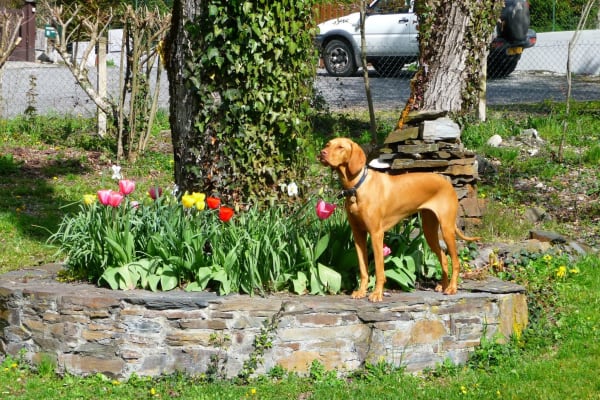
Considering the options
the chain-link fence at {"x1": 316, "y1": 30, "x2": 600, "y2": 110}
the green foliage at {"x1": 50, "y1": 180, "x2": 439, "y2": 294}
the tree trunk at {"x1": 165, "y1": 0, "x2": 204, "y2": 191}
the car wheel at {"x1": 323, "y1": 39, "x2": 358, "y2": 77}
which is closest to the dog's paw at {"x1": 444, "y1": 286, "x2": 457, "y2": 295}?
the green foliage at {"x1": 50, "y1": 180, "x2": 439, "y2": 294}

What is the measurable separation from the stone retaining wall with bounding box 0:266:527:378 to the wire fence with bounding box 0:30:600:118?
6.83 meters

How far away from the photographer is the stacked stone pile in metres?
7.75

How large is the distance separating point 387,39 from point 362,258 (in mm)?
13718

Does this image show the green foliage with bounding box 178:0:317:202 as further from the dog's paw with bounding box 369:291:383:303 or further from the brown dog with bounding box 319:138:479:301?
the dog's paw with bounding box 369:291:383:303

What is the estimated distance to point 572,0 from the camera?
2350 cm

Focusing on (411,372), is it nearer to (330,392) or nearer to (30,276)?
(330,392)

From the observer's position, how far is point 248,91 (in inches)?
244

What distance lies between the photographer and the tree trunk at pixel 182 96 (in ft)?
20.7

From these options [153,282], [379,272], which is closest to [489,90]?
[379,272]

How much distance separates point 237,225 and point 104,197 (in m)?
0.95

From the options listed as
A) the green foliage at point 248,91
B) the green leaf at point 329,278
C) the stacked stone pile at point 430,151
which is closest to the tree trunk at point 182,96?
the green foliage at point 248,91

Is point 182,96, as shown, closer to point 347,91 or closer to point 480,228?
point 480,228

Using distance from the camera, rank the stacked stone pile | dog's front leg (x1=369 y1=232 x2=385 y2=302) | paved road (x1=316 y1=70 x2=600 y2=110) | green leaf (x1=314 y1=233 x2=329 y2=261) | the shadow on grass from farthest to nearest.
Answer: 1. paved road (x1=316 y1=70 x2=600 y2=110)
2. the stacked stone pile
3. the shadow on grass
4. green leaf (x1=314 y1=233 x2=329 y2=261)
5. dog's front leg (x1=369 y1=232 x2=385 y2=302)

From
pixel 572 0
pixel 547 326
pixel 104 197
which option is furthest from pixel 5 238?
pixel 572 0
